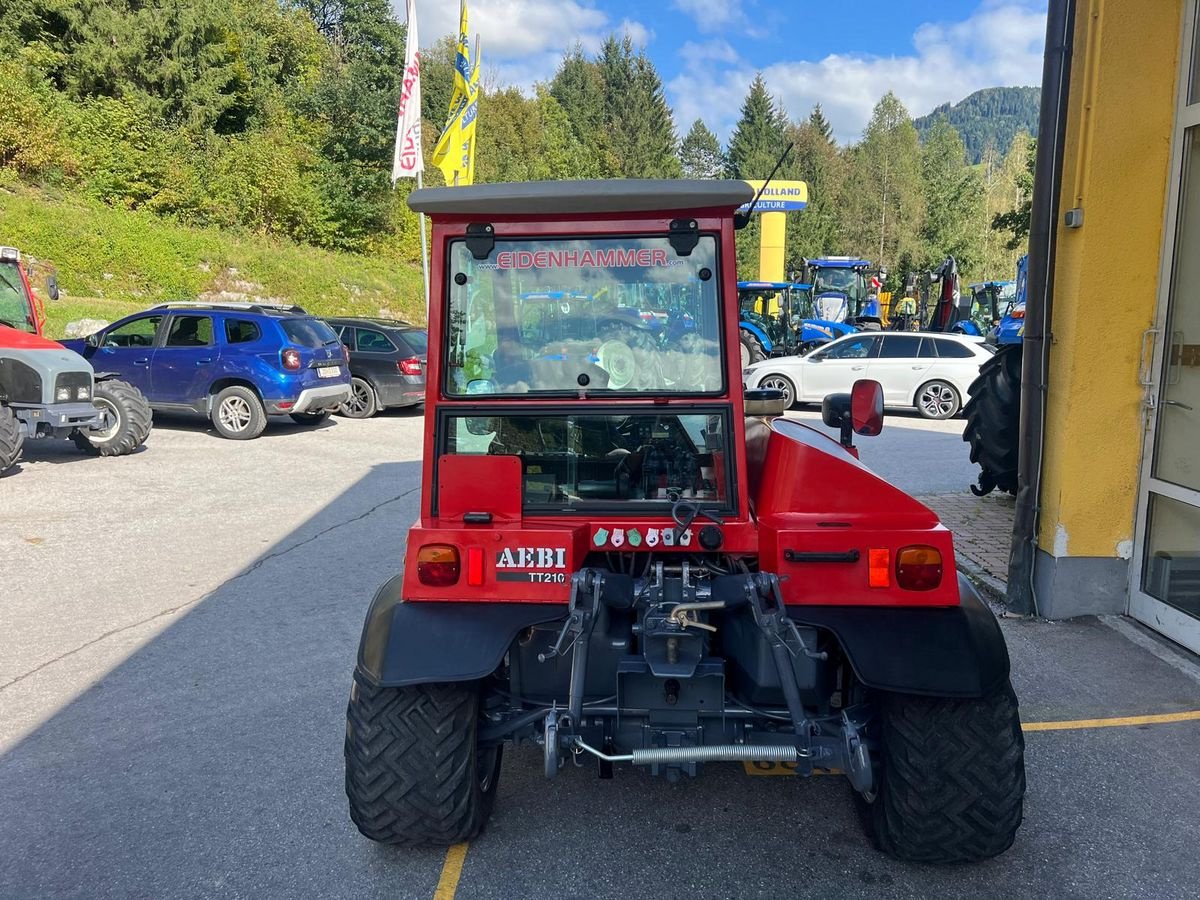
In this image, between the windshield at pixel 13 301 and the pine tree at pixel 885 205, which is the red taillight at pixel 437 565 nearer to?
the windshield at pixel 13 301

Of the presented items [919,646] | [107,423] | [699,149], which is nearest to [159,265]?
[107,423]

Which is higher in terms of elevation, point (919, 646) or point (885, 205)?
point (885, 205)

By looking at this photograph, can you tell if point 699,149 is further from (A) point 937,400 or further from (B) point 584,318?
(B) point 584,318

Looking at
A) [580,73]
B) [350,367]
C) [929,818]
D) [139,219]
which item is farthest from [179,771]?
[580,73]

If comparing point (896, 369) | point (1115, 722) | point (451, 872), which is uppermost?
point (896, 369)

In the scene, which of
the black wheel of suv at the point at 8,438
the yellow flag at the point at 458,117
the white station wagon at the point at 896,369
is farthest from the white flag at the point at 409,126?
the black wheel of suv at the point at 8,438

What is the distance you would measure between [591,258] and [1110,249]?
3.62 meters

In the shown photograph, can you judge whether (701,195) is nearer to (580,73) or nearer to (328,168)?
(328,168)

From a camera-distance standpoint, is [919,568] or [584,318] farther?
[584,318]

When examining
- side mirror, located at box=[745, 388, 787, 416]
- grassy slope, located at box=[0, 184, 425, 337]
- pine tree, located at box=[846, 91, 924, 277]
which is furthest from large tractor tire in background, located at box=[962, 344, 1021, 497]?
pine tree, located at box=[846, 91, 924, 277]

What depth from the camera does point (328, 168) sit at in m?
32.6

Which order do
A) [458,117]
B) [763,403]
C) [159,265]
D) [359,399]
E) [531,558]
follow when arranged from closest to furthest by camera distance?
[531,558]
[763,403]
[359,399]
[458,117]
[159,265]

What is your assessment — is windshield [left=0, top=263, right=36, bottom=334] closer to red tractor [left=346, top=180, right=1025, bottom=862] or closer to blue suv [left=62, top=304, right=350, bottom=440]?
blue suv [left=62, top=304, right=350, bottom=440]

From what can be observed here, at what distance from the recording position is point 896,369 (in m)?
15.3
